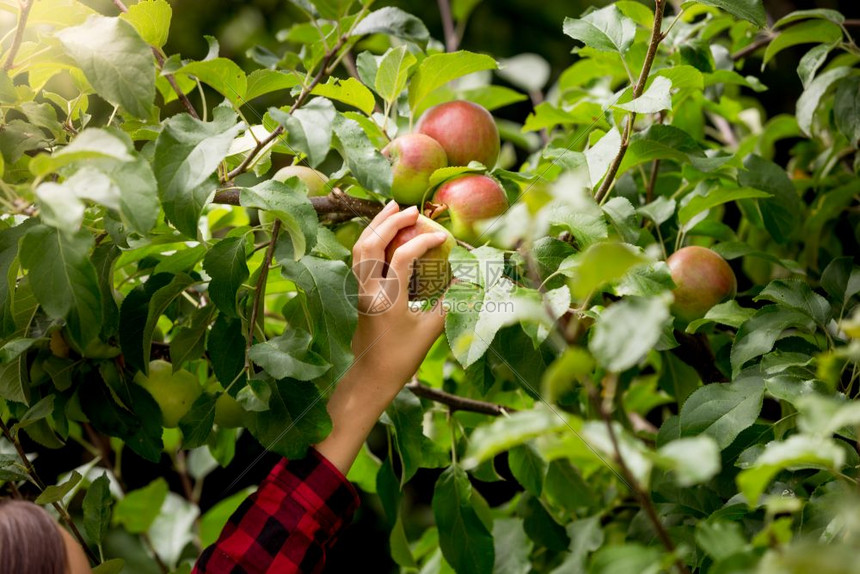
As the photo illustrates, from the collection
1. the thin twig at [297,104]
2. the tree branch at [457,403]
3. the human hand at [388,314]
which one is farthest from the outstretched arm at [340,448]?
the tree branch at [457,403]

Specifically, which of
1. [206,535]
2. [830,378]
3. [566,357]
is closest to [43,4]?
[566,357]

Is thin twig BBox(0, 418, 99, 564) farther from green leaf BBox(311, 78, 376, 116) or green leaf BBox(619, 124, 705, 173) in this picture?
green leaf BBox(619, 124, 705, 173)

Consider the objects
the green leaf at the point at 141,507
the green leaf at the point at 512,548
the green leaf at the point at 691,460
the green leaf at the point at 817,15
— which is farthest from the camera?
the green leaf at the point at 141,507

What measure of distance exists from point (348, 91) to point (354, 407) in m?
0.27

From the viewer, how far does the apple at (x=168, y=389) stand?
0.82 meters

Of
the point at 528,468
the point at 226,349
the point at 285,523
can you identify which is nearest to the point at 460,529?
the point at 528,468

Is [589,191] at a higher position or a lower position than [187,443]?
higher

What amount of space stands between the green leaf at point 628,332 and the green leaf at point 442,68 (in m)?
0.40

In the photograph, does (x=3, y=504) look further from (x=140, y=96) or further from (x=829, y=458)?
(x=829, y=458)

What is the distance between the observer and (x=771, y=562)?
35cm

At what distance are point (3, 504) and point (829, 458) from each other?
546mm

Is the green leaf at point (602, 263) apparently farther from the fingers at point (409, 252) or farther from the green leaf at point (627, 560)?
the fingers at point (409, 252)

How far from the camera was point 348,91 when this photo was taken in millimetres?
718

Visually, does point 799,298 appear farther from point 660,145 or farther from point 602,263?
point 602,263
